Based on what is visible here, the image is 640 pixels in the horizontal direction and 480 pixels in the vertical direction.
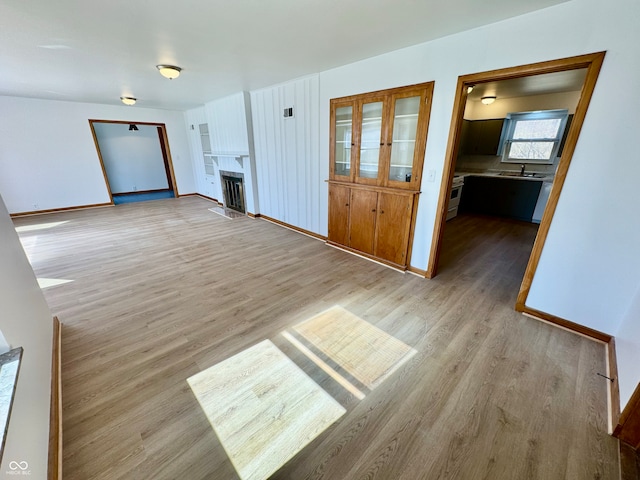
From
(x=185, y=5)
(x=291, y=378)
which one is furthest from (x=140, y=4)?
(x=291, y=378)

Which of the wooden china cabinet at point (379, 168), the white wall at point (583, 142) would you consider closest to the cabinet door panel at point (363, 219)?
the wooden china cabinet at point (379, 168)

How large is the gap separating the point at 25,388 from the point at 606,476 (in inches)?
104

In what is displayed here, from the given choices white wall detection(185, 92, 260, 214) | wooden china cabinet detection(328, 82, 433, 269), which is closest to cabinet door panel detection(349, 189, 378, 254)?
wooden china cabinet detection(328, 82, 433, 269)

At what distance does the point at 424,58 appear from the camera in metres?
2.55

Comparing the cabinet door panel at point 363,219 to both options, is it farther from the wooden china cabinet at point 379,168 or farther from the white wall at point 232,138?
the white wall at point 232,138

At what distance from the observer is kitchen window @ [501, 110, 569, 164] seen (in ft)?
15.6

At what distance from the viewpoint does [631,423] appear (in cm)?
129

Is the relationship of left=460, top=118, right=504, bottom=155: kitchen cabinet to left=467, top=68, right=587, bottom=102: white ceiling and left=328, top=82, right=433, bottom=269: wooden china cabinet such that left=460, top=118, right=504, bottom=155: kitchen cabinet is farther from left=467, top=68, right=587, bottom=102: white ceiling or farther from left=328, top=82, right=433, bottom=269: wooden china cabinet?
left=328, top=82, right=433, bottom=269: wooden china cabinet

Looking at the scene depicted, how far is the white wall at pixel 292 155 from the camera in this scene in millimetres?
3898

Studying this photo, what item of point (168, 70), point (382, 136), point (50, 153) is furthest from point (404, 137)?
point (50, 153)

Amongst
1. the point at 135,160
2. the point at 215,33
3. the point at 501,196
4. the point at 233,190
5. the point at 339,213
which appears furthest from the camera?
the point at 135,160

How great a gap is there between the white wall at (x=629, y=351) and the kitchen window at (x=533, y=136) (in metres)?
4.45

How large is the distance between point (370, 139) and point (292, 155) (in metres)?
1.58

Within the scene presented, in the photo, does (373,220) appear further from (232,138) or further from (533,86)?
(232,138)
